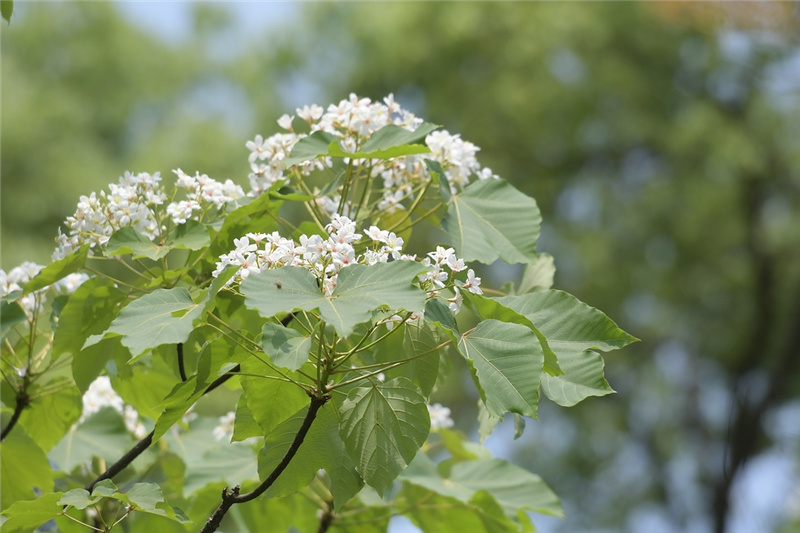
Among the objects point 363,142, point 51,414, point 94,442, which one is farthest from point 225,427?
point 363,142

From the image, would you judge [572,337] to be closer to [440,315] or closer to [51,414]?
[440,315]

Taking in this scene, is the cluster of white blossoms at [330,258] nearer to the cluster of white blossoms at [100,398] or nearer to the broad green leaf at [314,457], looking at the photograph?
the broad green leaf at [314,457]

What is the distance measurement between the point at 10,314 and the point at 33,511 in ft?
1.42

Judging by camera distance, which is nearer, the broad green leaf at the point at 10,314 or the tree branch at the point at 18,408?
the broad green leaf at the point at 10,314

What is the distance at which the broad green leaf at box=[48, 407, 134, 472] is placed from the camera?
188 cm

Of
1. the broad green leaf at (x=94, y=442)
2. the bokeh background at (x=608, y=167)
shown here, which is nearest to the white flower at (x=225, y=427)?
the broad green leaf at (x=94, y=442)

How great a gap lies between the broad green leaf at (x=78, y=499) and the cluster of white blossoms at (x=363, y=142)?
607 mm

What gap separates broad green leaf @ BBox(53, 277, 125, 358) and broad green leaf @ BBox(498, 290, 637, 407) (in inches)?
26.2

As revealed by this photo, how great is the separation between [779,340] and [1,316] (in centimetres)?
1064

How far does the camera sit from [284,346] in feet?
3.47

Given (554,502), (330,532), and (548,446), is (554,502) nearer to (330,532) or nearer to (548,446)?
(330,532)

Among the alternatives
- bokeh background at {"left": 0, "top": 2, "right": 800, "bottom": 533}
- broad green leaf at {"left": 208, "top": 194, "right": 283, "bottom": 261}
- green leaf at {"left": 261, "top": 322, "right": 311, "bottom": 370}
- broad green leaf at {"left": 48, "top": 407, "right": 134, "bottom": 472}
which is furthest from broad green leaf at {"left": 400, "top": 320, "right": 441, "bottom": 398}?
bokeh background at {"left": 0, "top": 2, "right": 800, "bottom": 533}

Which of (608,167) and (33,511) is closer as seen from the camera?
(33,511)

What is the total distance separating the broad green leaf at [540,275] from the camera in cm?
162
